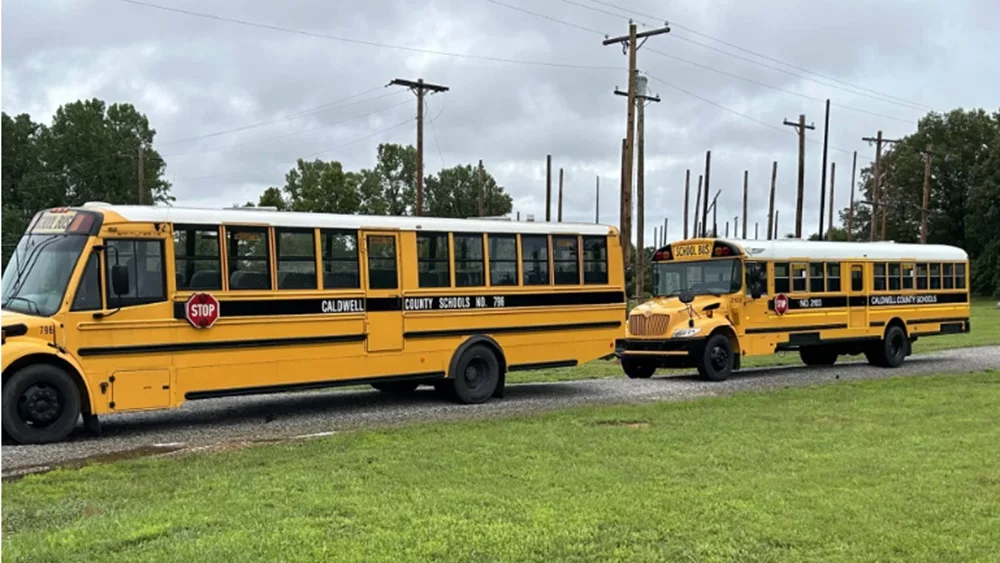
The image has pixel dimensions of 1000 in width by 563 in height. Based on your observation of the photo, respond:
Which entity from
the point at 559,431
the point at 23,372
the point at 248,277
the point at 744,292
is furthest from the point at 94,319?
the point at 744,292

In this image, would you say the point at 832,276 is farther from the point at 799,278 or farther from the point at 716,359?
the point at 716,359

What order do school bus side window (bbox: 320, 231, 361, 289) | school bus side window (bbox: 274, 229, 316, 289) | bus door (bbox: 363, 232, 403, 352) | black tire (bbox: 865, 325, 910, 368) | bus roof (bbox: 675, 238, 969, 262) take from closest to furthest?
1. school bus side window (bbox: 274, 229, 316, 289)
2. school bus side window (bbox: 320, 231, 361, 289)
3. bus door (bbox: 363, 232, 403, 352)
4. bus roof (bbox: 675, 238, 969, 262)
5. black tire (bbox: 865, 325, 910, 368)

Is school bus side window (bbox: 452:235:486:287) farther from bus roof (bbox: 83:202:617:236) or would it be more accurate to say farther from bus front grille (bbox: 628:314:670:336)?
bus front grille (bbox: 628:314:670:336)

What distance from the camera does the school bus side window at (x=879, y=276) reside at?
20.7 meters

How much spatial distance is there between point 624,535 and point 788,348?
14.1 m

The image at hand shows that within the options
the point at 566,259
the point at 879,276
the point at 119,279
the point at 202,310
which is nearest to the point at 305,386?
the point at 202,310

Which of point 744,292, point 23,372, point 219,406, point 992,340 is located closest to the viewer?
point 23,372

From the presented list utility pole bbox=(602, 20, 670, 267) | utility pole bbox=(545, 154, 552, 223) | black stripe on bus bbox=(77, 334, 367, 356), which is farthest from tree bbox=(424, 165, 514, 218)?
black stripe on bus bbox=(77, 334, 367, 356)

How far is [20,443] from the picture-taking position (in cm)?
973

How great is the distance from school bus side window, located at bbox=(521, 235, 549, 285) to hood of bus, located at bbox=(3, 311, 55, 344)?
6.65 m

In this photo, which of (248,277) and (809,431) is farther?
(248,277)

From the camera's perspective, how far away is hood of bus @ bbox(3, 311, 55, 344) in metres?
9.73

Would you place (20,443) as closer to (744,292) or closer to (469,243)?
(469,243)

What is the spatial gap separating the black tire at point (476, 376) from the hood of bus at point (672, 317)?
4639 mm
